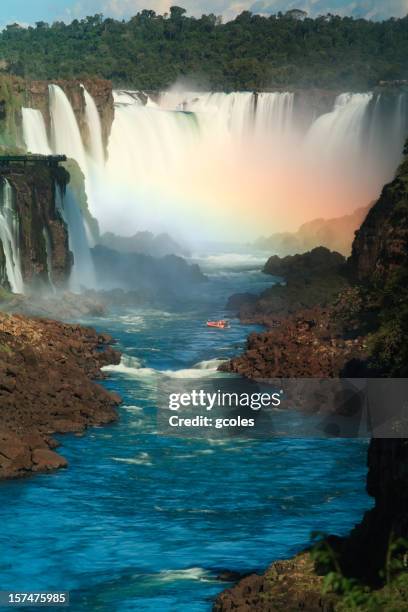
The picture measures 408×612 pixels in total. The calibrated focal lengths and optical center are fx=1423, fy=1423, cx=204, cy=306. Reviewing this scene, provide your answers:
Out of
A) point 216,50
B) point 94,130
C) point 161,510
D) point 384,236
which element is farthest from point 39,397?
point 216,50

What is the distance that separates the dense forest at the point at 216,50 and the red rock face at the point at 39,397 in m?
79.7

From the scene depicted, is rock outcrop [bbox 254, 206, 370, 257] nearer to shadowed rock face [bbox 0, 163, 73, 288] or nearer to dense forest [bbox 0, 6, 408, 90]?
shadowed rock face [bbox 0, 163, 73, 288]

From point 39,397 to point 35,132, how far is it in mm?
46013

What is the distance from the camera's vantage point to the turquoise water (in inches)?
1214

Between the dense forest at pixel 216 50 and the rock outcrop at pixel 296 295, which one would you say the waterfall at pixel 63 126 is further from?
the dense forest at pixel 216 50

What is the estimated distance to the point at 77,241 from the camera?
239 ft

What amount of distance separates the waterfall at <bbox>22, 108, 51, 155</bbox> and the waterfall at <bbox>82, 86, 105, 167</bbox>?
5.59 metres

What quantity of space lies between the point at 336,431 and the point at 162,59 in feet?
329

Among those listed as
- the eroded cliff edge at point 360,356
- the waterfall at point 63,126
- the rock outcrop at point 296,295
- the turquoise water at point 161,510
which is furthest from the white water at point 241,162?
the turquoise water at point 161,510

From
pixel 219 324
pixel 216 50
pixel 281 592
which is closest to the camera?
pixel 281 592

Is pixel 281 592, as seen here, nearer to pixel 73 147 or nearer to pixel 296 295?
pixel 296 295

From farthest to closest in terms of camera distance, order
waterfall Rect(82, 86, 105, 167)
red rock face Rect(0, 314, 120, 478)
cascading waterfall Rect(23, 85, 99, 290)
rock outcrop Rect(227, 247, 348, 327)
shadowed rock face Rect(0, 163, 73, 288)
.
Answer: waterfall Rect(82, 86, 105, 167) < cascading waterfall Rect(23, 85, 99, 290) < shadowed rock face Rect(0, 163, 73, 288) < rock outcrop Rect(227, 247, 348, 327) < red rock face Rect(0, 314, 120, 478)

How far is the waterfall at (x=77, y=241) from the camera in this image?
235 ft

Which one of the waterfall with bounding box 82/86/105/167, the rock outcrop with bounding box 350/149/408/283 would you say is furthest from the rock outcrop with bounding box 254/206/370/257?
the rock outcrop with bounding box 350/149/408/283
